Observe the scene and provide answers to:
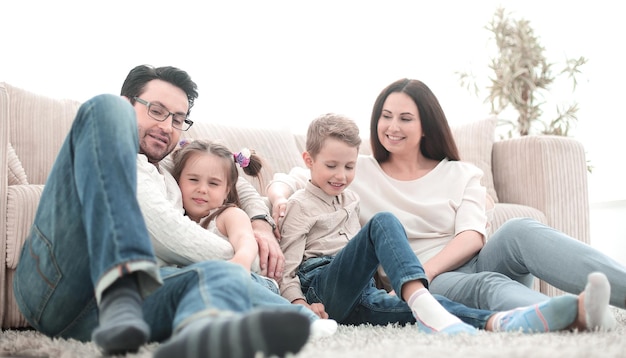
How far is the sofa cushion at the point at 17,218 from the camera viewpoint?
160 centimetres

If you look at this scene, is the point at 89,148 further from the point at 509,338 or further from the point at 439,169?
the point at 439,169

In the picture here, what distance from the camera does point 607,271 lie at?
1.40 metres

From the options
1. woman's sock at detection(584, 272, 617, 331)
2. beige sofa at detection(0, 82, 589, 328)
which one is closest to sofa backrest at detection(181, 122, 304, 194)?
beige sofa at detection(0, 82, 589, 328)

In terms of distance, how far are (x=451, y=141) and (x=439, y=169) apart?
116 millimetres

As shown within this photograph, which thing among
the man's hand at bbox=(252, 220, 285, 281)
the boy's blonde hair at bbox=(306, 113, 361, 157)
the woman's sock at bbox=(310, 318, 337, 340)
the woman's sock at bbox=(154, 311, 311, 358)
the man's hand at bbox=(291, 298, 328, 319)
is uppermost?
the boy's blonde hair at bbox=(306, 113, 361, 157)

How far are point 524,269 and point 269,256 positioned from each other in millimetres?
676

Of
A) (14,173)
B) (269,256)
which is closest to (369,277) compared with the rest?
(269,256)

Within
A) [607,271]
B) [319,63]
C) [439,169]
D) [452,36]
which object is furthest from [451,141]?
[452,36]

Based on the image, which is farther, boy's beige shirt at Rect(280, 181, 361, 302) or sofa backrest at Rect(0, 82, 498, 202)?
sofa backrest at Rect(0, 82, 498, 202)

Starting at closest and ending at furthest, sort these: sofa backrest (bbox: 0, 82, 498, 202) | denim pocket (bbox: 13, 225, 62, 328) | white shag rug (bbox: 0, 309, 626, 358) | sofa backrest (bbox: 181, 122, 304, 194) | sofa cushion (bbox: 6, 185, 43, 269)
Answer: white shag rug (bbox: 0, 309, 626, 358), denim pocket (bbox: 13, 225, 62, 328), sofa cushion (bbox: 6, 185, 43, 269), sofa backrest (bbox: 0, 82, 498, 202), sofa backrest (bbox: 181, 122, 304, 194)

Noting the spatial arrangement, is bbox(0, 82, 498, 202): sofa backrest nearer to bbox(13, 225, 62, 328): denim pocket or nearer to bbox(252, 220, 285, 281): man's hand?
bbox(252, 220, 285, 281): man's hand

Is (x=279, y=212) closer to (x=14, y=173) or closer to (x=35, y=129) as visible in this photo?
(x=14, y=173)

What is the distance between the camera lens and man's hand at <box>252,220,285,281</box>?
4.98 feet

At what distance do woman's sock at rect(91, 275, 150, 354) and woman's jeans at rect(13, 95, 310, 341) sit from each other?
0.07 ft
